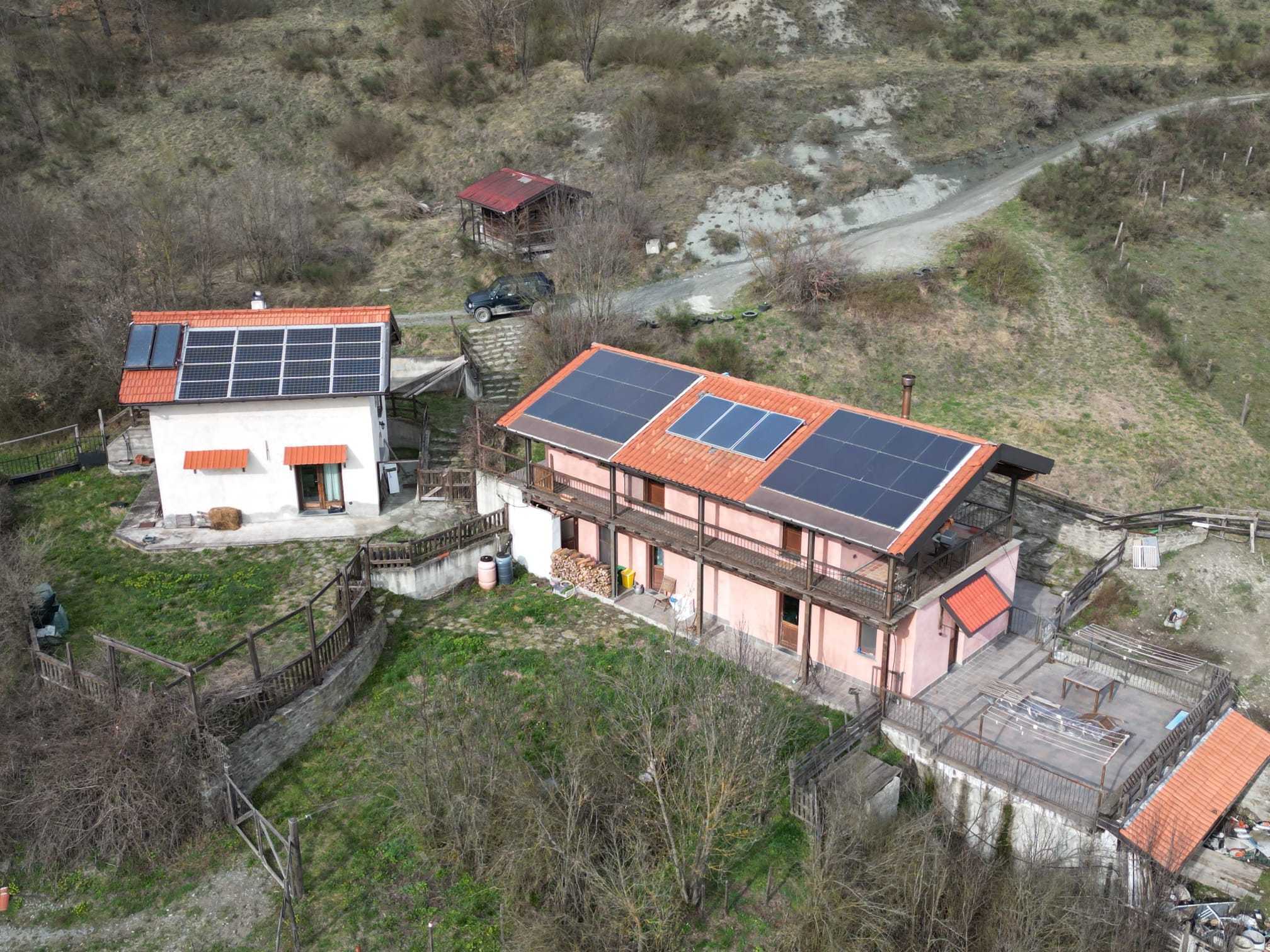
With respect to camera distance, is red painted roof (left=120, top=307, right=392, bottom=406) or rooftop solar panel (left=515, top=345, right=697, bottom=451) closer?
rooftop solar panel (left=515, top=345, right=697, bottom=451)

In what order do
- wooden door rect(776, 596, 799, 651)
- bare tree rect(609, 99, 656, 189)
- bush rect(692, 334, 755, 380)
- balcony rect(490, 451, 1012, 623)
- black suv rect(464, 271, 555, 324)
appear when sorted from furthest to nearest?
bare tree rect(609, 99, 656, 189) → black suv rect(464, 271, 555, 324) → bush rect(692, 334, 755, 380) → wooden door rect(776, 596, 799, 651) → balcony rect(490, 451, 1012, 623)

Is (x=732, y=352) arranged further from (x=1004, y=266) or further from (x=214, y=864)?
(x=214, y=864)

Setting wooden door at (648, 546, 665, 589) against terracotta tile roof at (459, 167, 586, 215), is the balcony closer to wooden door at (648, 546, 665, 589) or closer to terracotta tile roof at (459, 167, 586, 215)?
wooden door at (648, 546, 665, 589)

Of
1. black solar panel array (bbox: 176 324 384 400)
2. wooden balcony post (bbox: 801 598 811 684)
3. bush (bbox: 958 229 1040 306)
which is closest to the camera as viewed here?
wooden balcony post (bbox: 801 598 811 684)

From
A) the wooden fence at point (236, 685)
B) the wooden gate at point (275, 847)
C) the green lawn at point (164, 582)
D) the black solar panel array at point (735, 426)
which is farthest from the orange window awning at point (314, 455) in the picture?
the wooden gate at point (275, 847)

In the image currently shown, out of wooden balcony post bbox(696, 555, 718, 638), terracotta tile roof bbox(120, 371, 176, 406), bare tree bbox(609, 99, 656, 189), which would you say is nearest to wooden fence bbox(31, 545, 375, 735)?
terracotta tile roof bbox(120, 371, 176, 406)

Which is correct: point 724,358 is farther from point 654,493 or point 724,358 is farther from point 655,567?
point 655,567

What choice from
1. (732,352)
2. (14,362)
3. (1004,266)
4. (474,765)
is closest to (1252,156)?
(1004,266)

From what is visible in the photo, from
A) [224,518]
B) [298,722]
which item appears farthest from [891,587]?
[224,518]
